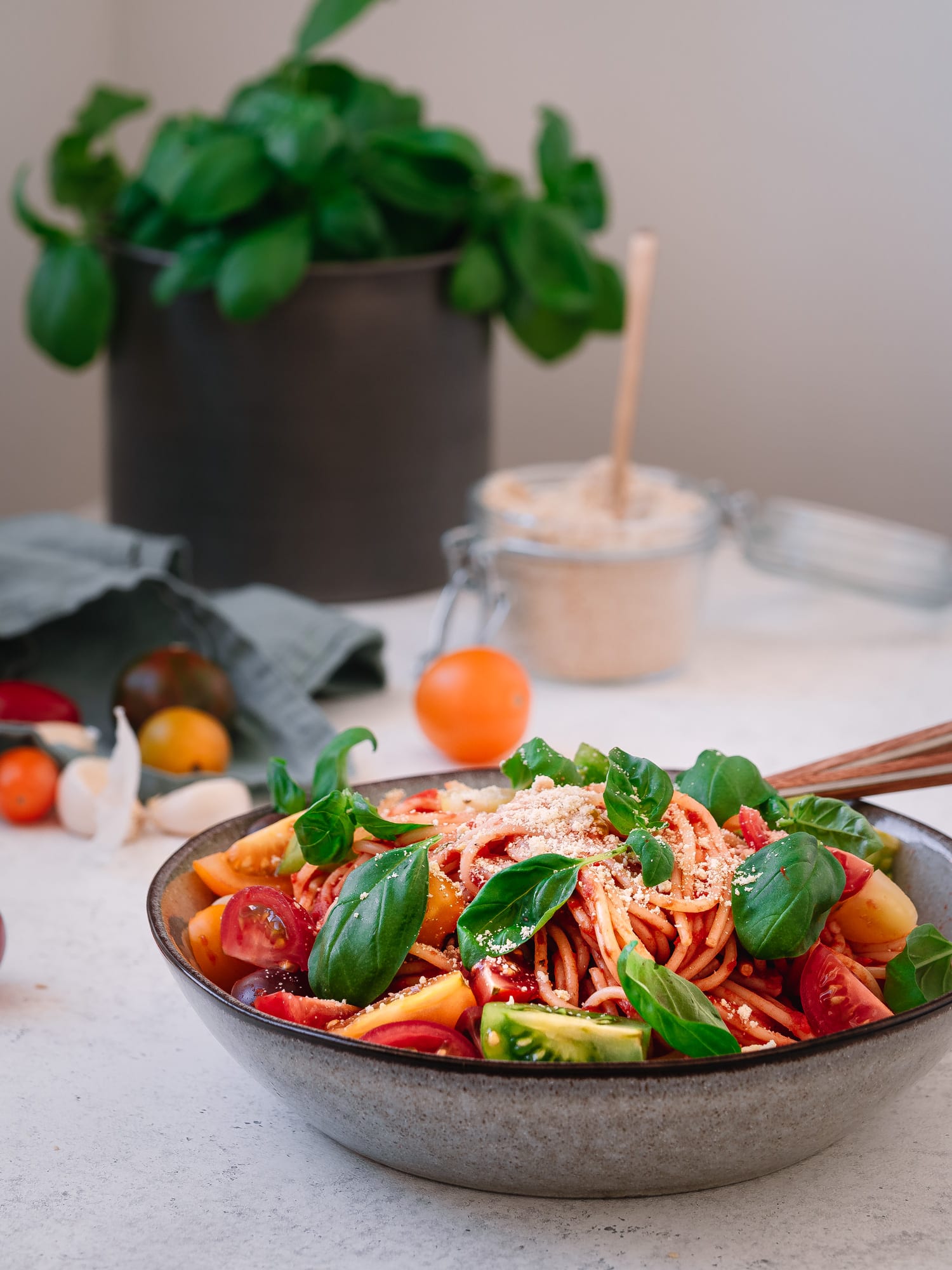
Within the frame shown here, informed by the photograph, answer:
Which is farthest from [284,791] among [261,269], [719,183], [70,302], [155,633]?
[719,183]

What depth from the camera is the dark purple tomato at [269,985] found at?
24.3 inches

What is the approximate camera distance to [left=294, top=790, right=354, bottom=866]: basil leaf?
67 centimetres

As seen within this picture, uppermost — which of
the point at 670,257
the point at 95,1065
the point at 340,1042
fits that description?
the point at 670,257

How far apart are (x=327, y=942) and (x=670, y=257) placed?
1.56 metres

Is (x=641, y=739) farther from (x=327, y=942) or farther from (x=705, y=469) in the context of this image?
(x=705, y=469)

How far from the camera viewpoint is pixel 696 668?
140 cm

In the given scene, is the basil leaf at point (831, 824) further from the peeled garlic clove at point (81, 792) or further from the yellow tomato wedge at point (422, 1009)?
the peeled garlic clove at point (81, 792)

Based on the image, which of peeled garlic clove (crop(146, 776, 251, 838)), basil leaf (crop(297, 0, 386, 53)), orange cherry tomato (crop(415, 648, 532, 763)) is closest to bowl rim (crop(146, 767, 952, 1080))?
peeled garlic clove (crop(146, 776, 251, 838))

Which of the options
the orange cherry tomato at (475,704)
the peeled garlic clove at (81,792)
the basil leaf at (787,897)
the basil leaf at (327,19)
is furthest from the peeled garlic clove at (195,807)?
the basil leaf at (327,19)

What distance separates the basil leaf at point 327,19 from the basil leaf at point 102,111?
0.66ft

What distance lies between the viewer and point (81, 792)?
1.02 meters

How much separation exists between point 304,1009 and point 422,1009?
5cm

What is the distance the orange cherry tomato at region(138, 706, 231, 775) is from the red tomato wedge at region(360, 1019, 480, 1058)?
545 mm

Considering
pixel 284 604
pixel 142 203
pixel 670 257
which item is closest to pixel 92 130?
pixel 142 203
